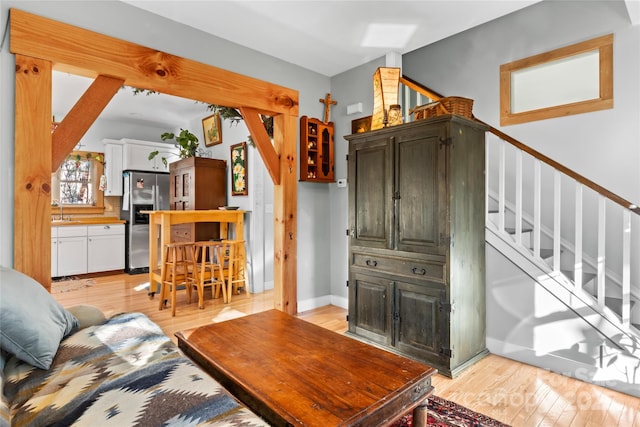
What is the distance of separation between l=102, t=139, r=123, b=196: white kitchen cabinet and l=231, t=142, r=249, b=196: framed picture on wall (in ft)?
8.45

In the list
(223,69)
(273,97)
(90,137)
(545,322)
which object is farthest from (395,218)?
(90,137)

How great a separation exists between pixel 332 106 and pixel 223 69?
54.9 inches

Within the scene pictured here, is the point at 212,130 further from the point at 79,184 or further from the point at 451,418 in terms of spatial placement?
the point at 451,418

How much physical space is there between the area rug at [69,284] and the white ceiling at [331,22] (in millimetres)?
4077

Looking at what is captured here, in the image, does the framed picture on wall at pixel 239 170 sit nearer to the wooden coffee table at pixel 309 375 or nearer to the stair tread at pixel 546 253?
the wooden coffee table at pixel 309 375

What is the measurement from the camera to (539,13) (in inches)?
130

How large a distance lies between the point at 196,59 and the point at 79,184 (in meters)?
4.78

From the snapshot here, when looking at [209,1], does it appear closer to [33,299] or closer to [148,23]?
[148,23]

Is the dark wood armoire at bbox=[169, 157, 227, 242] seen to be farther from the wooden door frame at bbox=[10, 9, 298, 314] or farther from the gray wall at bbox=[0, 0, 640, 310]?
the wooden door frame at bbox=[10, 9, 298, 314]

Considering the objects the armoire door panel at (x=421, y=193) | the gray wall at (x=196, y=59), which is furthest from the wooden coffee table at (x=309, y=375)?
the gray wall at (x=196, y=59)

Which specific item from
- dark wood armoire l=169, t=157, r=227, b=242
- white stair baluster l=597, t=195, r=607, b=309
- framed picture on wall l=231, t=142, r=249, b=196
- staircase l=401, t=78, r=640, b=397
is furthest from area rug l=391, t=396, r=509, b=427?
dark wood armoire l=169, t=157, r=227, b=242

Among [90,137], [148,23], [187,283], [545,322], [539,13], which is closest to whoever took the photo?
[545,322]

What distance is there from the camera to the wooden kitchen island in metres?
4.16

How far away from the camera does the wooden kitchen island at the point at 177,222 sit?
4164 mm
